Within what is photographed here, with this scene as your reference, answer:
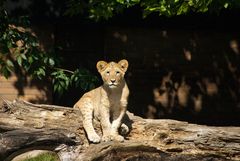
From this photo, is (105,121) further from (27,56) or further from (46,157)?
(27,56)

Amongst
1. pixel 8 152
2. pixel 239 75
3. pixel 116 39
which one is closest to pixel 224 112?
pixel 239 75

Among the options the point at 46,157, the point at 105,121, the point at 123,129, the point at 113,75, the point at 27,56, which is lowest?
the point at 46,157

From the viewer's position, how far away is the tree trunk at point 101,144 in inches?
308

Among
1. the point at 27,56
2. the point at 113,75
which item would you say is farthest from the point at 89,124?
the point at 27,56

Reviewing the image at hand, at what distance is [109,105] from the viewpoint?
27.1 feet

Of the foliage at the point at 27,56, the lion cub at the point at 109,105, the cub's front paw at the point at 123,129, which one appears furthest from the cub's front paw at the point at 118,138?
the foliage at the point at 27,56

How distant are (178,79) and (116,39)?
172cm

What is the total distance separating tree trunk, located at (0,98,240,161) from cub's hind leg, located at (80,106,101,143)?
0.10m

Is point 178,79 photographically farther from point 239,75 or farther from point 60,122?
point 60,122

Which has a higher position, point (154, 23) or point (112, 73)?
point (154, 23)

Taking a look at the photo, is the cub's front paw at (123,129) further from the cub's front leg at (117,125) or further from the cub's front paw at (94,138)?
the cub's front paw at (94,138)

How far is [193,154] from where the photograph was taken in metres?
7.95

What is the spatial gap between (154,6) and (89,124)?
2539mm

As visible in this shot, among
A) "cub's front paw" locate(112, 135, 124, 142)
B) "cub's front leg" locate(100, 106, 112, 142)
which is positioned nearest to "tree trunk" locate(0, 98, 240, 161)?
"cub's front paw" locate(112, 135, 124, 142)
